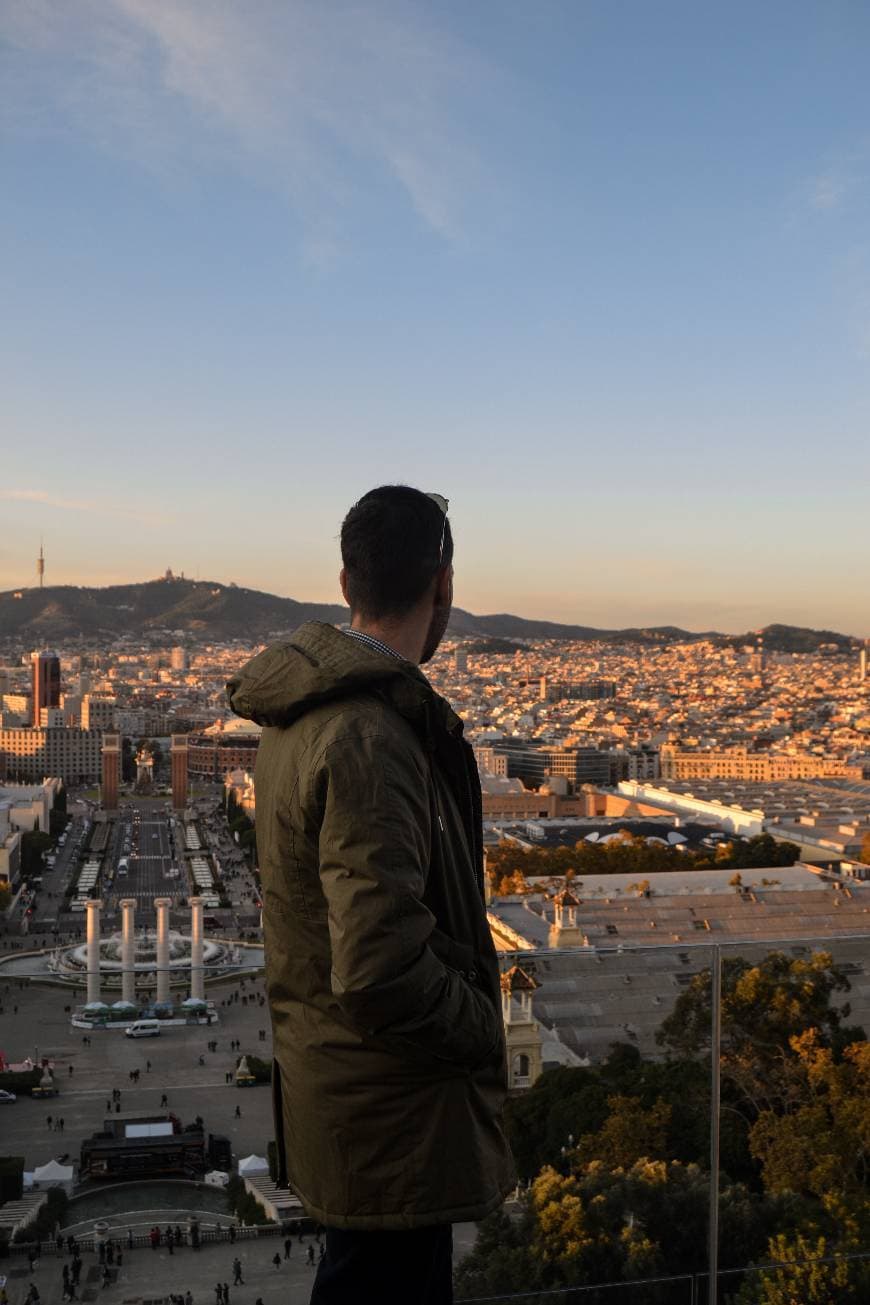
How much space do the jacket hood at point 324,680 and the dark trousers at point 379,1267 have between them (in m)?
0.54

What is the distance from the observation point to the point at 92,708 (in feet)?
183

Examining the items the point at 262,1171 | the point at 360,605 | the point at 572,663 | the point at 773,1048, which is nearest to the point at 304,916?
the point at 360,605

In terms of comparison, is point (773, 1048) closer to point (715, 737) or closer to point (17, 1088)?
point (17, 1088)

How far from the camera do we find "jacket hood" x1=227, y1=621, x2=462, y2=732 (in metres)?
1.22

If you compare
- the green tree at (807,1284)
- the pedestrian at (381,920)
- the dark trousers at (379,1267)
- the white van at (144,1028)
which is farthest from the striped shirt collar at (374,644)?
the white van at (144,1028)

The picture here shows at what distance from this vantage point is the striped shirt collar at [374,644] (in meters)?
1.29

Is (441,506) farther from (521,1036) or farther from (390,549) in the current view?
(521,1036)

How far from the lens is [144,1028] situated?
3824mm

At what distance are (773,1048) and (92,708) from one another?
53.7m

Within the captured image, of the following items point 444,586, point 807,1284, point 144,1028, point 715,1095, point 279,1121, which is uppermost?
point 444,586

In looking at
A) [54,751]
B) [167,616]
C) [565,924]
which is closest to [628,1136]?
[565,924]

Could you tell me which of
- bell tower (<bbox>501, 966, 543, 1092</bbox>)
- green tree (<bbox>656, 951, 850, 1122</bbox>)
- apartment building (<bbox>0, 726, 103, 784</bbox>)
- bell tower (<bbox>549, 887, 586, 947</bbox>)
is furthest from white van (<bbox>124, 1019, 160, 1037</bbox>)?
apartment building (<bbox>0, 726, 103, 784</bbox>)

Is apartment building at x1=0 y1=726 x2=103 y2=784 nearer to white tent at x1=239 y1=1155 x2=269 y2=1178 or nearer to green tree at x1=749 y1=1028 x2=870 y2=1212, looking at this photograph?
green tree at x1=749 y1=1028 x2=870 y2=1212

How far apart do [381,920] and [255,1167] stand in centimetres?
226
